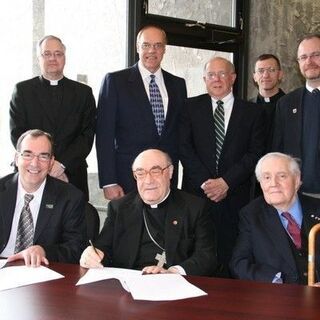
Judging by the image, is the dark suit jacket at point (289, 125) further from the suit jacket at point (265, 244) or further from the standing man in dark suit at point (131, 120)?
the suit jacket at point (265, 244)

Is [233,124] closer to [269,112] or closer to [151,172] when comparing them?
Answer: [269,112]

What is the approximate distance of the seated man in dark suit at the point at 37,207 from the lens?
294 centimetres

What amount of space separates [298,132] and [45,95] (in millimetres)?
1703

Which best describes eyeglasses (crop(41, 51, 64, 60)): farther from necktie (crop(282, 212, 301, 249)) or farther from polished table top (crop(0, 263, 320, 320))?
polished table top (crop(0, 263, 320, 320))

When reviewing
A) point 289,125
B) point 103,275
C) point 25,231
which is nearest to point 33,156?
point 25,231

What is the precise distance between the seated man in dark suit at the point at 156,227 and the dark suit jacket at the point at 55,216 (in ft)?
0.48

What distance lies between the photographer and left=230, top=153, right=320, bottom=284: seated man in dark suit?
2.77 metres

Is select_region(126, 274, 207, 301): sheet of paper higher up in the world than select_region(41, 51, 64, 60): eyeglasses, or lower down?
lower down

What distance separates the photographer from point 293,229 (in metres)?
2.92

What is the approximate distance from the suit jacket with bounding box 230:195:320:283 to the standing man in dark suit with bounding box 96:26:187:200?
1076 mm

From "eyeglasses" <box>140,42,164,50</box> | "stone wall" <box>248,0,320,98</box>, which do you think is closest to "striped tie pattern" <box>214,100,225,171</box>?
"eyeglasses" <box>140,42,164,50</box>

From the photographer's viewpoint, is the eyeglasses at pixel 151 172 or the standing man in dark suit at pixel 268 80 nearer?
the eyeglasses at pixel 151 172

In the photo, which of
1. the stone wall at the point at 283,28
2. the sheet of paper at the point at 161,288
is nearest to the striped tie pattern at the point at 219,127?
the sheet of paper at the point at 161,288

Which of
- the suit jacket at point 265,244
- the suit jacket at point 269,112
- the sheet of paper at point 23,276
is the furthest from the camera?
the suit jacket at point 269,112
